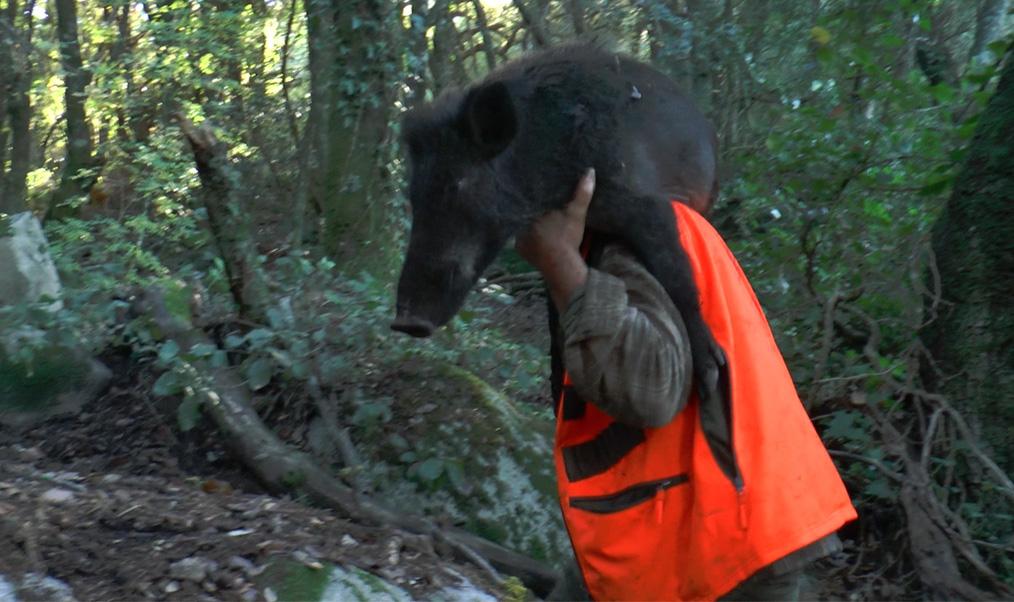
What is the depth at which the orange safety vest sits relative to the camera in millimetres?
2107

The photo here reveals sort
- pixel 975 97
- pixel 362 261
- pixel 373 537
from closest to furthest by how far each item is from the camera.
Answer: pixel 373 537
pixel 975 97
pixel 362 261

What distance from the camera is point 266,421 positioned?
4.65 meters

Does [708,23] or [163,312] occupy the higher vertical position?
[708,23]

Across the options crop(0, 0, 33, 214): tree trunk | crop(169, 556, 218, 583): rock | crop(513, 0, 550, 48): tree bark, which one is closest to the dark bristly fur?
crop(169, 556, 218, 583): rock

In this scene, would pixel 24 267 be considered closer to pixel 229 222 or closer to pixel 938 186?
pixel 229 222

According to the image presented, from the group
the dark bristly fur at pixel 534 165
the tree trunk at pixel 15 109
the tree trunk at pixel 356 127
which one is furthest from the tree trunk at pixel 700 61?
the tree trunk at pixel 15 109

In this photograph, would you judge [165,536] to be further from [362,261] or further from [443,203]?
[362,261]

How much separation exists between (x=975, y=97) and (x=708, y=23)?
373 centimetres

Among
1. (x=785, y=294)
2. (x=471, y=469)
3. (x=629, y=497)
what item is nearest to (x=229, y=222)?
(x=471, y=469)

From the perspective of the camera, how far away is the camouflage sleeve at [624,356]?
208 cm

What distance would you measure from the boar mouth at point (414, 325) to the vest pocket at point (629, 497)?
0.64m

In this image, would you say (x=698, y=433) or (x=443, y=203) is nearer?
(x=698, y=433)

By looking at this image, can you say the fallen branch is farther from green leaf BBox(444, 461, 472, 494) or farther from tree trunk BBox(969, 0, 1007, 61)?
tree trunk BBox(969, 0, 1007, 61)

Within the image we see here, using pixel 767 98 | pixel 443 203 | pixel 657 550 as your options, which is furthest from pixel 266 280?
pixel 767 98
